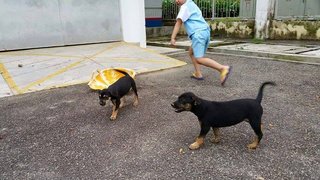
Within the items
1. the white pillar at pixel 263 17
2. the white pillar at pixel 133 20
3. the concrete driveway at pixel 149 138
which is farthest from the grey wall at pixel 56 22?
the white pillar at pixel 263 17

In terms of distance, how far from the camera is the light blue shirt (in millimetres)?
6207

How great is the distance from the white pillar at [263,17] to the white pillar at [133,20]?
4639 mm

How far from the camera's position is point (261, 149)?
11.8ft

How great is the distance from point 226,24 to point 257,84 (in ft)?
27.2

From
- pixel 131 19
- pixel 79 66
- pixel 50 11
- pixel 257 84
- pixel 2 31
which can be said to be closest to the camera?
pixel 257 84

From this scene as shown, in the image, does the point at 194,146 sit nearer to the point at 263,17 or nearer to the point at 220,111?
the point at 220,111

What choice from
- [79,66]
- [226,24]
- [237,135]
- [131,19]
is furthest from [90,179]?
[226,24]

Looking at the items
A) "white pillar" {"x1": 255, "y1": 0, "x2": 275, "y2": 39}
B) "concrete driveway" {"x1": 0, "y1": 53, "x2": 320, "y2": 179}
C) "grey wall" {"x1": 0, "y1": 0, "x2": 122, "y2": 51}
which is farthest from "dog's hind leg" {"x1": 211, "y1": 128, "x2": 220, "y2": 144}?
"white pillar" {"x1": 255, "y1": 0, "x2": 275, "y2": 39}

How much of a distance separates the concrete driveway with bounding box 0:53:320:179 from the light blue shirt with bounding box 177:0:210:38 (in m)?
1.17

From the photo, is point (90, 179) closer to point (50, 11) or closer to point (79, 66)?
point (79, 66)

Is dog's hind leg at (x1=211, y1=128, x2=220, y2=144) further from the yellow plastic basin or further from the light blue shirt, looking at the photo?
the light blue shirt

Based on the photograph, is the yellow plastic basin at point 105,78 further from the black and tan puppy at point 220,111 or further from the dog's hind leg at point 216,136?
the black and tan puppy at point 220,111

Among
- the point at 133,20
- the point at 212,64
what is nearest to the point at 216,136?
the point at 212,64

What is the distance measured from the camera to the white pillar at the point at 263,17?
11992mm
